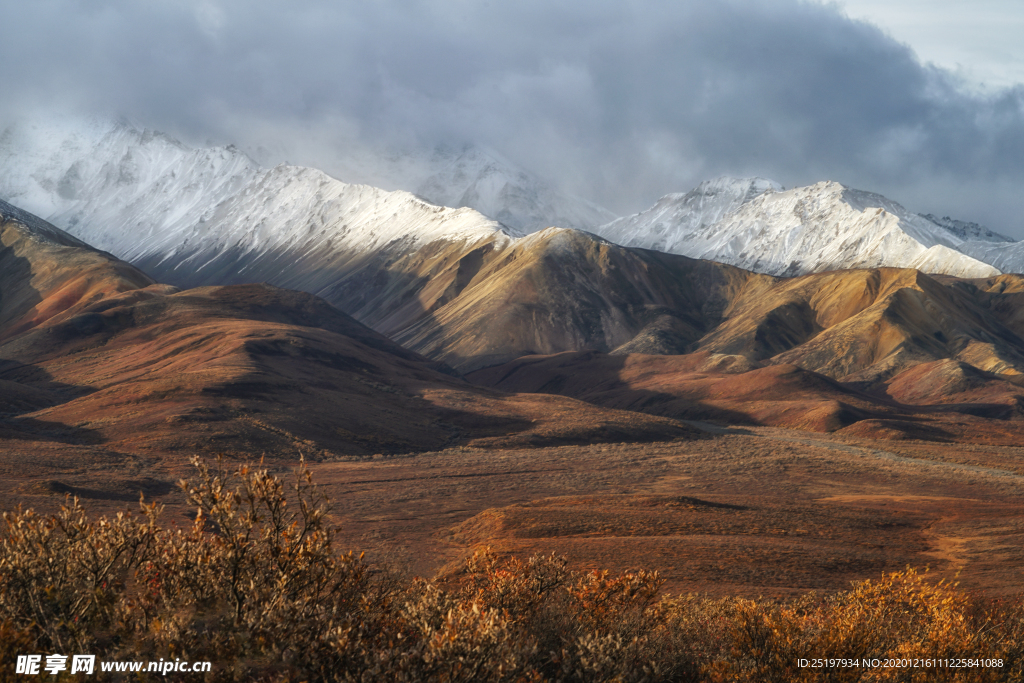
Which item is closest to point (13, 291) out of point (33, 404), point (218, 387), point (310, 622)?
Answer: point (33, 404)

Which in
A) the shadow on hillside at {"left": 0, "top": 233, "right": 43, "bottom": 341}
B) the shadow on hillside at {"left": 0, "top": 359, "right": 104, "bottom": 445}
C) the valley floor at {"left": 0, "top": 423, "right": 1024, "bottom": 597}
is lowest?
the valley floor at {"left": 0, "top": 423, "right": 1024, "bottom": 597}

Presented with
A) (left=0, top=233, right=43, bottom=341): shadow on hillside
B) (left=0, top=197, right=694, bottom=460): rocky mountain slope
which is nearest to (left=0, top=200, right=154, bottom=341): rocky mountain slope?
(left=0, top=233, right=43, bottom=341): shadow on hillside

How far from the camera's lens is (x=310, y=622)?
912 centimetres

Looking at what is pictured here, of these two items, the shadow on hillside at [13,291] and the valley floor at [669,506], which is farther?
the shadow on hillside at [13,291]

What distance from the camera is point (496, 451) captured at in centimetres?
6284

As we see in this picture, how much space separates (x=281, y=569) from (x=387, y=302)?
176310 millimetres

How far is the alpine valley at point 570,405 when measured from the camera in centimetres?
3478

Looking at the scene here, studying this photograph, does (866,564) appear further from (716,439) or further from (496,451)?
(716,439)

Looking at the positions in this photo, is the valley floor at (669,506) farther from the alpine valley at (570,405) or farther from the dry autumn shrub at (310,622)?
the dry autumn shrub at (310,622)

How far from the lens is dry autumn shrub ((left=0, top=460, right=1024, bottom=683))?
353 inches

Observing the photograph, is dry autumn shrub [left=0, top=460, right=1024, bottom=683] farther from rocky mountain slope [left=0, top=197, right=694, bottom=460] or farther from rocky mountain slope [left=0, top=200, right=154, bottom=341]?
rocky mountain slope [left=0, top=200, right=154, bottom=341]

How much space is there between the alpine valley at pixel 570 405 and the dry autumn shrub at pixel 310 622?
12792 millimetres

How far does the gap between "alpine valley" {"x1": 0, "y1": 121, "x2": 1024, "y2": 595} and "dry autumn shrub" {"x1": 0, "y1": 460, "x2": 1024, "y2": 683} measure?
1279 cm

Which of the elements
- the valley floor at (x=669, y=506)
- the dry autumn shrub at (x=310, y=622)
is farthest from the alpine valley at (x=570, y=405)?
the dry autumn shrub at (x=310, y=622)
